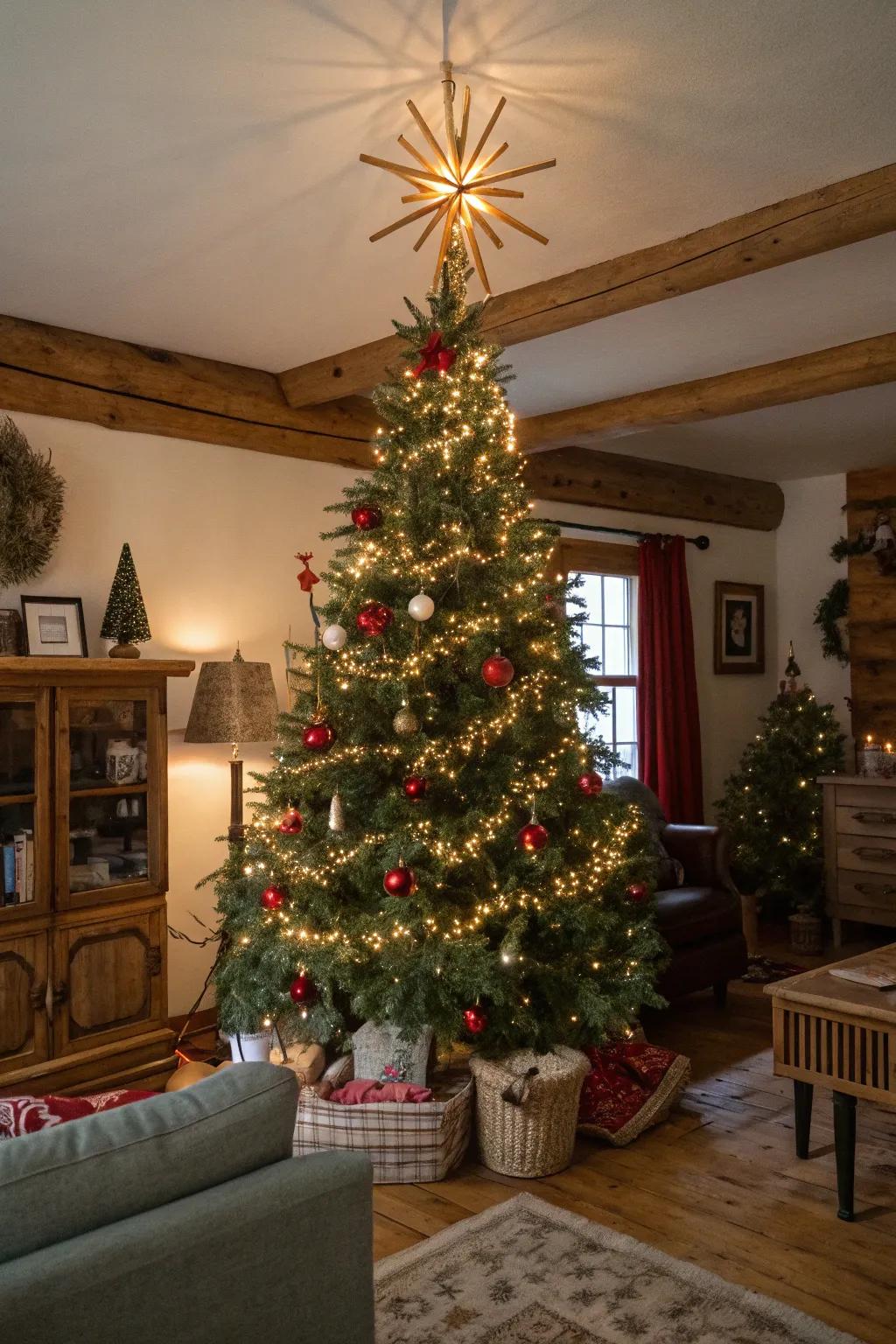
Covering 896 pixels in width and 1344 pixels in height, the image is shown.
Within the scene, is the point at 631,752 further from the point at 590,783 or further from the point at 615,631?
the point at 590,783

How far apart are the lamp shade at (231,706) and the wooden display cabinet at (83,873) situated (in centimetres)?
21

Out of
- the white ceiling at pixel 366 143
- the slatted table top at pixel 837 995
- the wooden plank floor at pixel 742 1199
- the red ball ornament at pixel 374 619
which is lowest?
the wooden plank floor at pixel 742 1199

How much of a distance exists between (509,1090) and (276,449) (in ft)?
9.50

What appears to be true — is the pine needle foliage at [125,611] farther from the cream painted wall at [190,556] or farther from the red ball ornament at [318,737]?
the red ball ornament at [318,737]

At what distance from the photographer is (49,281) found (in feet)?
11.9

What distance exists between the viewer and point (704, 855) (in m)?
4.80

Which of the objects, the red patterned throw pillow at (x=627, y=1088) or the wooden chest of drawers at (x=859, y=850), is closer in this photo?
the red patterned throw pillow at (x=627, y=1088)

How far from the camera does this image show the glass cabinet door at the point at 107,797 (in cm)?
366

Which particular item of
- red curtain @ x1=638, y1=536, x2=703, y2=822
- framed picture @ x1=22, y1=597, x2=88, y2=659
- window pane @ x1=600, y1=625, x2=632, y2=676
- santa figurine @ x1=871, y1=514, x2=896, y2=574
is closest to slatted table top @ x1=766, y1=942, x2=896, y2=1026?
framed picture @ x1=22, y1=597, x2=88, y2=659

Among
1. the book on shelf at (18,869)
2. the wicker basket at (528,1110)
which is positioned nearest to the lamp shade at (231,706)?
the book on shelf at (18,869)

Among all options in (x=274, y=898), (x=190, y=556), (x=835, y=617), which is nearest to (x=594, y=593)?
(x=835, y=617)

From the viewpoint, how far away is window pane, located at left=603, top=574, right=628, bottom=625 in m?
6.53

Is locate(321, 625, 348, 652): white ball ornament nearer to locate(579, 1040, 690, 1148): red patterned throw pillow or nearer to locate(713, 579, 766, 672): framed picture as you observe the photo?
locate(579, 1040, 690, 1148): red patterned throw pillow

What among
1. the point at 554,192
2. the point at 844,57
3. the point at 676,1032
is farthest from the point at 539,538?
the point at 676,1032
